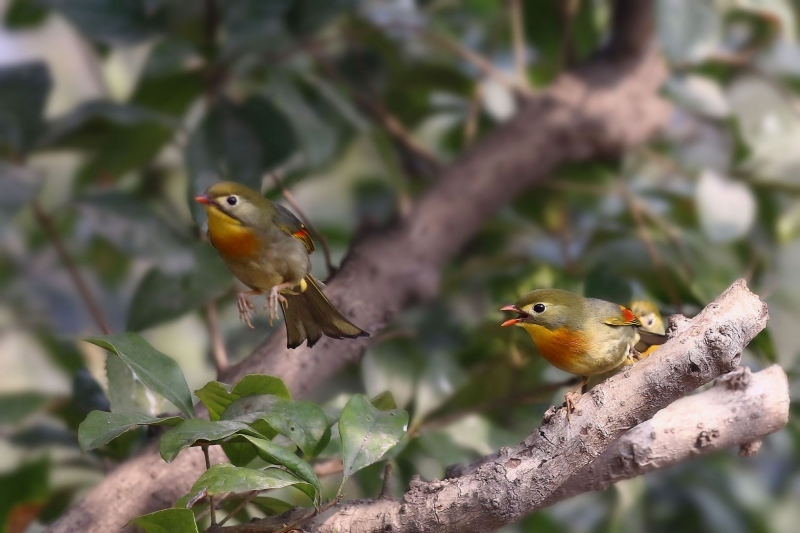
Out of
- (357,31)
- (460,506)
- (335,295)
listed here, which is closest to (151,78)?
(357,31)

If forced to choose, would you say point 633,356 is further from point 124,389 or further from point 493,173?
point 493,173

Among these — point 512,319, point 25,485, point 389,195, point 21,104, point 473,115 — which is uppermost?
point 512,319

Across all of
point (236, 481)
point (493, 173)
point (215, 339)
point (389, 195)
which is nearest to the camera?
point (236, 481)

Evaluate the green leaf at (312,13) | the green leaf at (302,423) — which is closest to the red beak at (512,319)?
the green leaf at (302,423)

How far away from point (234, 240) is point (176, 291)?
0.48 m

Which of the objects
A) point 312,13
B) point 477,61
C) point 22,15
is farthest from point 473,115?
point 22,15

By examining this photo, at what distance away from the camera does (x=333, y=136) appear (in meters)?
1.25

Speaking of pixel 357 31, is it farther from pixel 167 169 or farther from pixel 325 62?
pixel 167 169

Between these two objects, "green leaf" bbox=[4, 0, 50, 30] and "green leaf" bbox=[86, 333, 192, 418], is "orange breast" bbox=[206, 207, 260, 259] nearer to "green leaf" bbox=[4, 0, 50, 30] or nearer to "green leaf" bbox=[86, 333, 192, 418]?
A: "green leaf" bbox=[86, 333, 192, 418]

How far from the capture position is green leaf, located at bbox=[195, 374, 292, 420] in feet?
2.19

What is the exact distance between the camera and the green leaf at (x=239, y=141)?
35.6 inches

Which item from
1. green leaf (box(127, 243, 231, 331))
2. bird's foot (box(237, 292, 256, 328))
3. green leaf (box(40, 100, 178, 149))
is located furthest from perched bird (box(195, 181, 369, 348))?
green leaf (box(40, 100, 178, 149))

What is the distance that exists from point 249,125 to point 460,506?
2.18 ft

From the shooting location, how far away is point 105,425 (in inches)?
24.4
